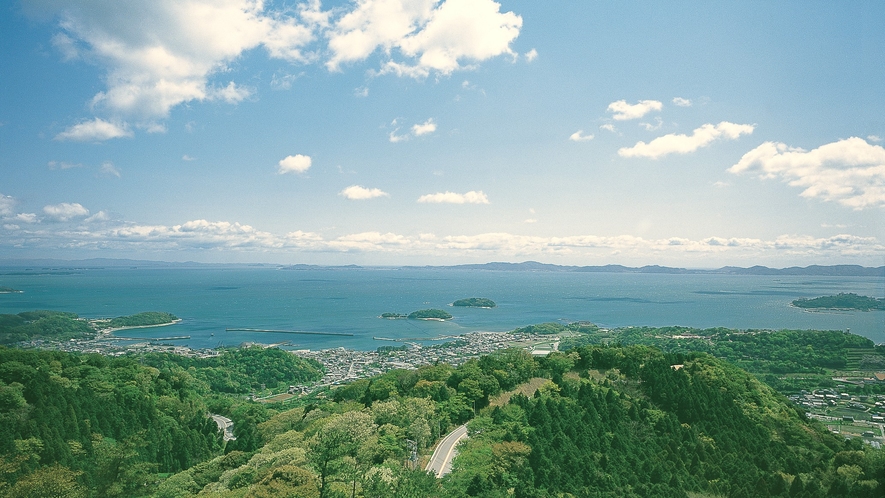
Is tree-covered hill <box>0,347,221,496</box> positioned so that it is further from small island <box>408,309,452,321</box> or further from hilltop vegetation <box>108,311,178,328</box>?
small island <box>408,309,452,321</box>

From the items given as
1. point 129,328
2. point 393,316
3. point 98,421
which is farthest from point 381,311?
point 98,421

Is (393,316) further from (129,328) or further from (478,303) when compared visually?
(129,328)

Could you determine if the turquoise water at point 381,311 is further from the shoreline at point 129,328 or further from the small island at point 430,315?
the shoreline at point 129,328

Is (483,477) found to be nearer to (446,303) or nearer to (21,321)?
(21,321)

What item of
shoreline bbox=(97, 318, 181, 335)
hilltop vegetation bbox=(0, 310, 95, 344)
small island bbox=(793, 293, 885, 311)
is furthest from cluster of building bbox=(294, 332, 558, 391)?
small island bbox=(793, 293, 885, 311)

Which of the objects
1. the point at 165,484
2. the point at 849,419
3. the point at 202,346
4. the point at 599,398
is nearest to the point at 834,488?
the point at 599,398

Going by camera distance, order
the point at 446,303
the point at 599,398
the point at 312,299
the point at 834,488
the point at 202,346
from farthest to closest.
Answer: the point at 312,299, the point at 446,303, the point at 202,346, the point at 599,398, the point at 834,488

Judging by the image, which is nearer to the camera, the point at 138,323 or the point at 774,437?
the point at 774,437

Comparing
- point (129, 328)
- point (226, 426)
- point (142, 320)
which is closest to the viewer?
point (226, 426)
